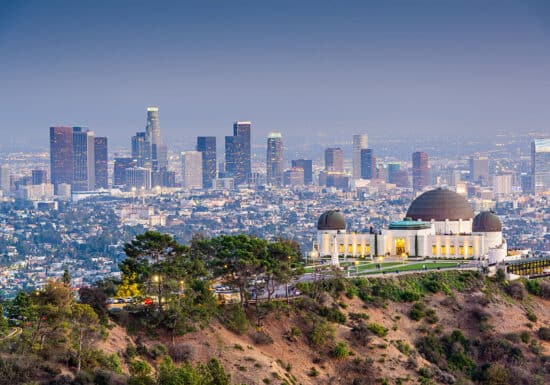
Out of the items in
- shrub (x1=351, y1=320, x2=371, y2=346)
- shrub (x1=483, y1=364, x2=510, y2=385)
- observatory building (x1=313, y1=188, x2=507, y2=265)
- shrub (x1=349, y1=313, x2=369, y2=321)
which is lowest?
shrub (x1=483, y1=364, x2=510, y2=385)

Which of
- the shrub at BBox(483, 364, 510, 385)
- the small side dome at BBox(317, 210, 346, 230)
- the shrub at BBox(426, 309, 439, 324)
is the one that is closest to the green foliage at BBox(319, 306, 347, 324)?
the shrub at BBox(426, 309, 439, 324)

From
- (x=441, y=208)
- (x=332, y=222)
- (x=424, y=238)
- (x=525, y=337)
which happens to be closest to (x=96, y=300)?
(x=525, y=337)

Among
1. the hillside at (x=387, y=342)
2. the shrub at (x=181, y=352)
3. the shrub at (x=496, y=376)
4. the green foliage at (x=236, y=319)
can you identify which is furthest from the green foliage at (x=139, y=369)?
the shrub at (x=496, y=376)

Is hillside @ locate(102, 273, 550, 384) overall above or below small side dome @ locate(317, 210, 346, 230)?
below

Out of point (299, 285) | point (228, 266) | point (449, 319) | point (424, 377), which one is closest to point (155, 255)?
point (228, 266)

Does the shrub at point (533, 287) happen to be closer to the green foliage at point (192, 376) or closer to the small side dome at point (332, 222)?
the small side dome at point (332, 222)

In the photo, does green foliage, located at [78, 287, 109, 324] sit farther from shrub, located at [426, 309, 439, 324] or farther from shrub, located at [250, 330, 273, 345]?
shrub, located at [426, 309, 439, 324]

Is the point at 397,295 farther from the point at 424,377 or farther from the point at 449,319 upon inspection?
the point at 424,377

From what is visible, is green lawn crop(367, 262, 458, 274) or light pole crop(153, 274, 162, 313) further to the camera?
green lawn crop(367, 262, 458, 274)
